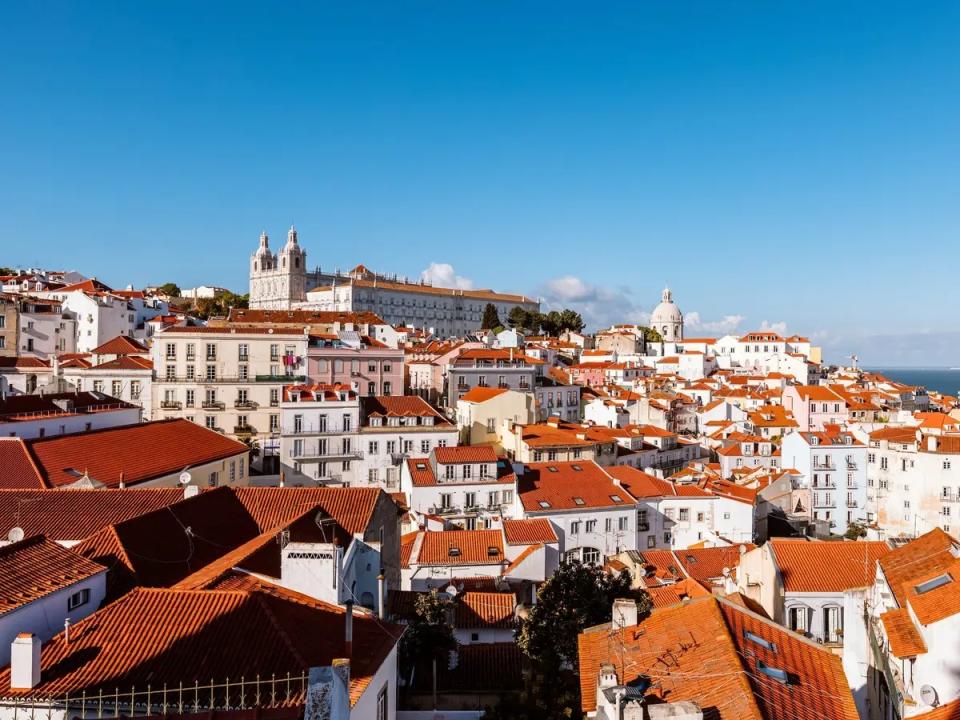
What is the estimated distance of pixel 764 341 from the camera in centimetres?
13938

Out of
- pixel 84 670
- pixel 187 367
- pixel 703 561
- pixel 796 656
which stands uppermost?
pixel 187 367

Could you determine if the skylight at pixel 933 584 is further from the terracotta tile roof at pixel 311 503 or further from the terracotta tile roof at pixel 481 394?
the terracotta tile roof at pixel 481 394

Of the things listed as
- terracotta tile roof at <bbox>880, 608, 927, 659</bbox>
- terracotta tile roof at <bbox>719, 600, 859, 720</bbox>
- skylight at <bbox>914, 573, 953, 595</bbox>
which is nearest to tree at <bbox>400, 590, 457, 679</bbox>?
terracotta tile roof at <bbox>719, 600, 859, 720</bbox>

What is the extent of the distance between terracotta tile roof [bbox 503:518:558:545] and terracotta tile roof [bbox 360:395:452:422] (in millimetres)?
12172

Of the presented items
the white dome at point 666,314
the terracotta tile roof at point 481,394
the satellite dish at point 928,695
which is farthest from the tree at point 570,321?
the satellite dish at point 928,695

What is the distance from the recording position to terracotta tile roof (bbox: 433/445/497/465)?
37.7 m

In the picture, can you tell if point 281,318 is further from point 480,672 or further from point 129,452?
point 480,672

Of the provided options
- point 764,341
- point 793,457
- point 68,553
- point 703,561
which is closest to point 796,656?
point 68,553

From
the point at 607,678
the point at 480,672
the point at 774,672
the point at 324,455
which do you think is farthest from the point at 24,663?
the point at 324,455

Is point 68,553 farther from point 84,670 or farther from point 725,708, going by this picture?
point 725,708

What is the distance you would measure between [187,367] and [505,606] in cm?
3421

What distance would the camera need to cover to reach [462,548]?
Result: 101 ft

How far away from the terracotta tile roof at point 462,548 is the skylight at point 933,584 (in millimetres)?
18050

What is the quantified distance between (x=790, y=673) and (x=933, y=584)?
4.76 metres
